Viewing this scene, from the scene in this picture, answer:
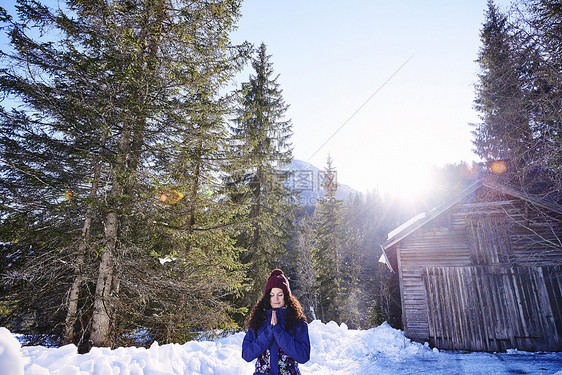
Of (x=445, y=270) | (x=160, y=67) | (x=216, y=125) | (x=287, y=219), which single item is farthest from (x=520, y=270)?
(x=160, y=67)

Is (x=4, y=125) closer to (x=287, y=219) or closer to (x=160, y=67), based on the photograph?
(x=160, y=67)

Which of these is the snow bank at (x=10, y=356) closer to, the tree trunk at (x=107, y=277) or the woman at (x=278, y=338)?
the woman at (x=278, y=338)

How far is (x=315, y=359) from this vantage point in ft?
28.3

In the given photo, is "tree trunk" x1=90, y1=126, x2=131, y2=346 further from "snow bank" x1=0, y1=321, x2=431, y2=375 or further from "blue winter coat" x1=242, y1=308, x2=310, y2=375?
"blue winter coat" x1=242, y1=308, x2=310, y2=375

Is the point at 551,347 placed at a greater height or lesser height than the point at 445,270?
lesser

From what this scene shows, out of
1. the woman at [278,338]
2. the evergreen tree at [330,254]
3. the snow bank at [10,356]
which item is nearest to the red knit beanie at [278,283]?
the woman at [278,338]

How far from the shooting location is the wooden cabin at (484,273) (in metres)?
10.1

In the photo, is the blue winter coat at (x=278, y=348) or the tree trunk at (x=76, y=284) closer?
the blue winter coat at (x=278, y=348)

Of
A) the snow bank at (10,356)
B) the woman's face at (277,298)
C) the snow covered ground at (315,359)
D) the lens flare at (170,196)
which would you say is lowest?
the snow covered ground at (315,359)

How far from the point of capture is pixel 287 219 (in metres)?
16.6

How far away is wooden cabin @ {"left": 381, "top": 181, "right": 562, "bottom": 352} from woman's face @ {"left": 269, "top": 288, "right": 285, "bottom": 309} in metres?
10.1

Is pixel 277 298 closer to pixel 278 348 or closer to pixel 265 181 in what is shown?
pixel 278 348

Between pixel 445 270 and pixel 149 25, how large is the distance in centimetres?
1371

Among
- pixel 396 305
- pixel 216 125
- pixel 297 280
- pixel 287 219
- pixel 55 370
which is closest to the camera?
pixel 55 370
